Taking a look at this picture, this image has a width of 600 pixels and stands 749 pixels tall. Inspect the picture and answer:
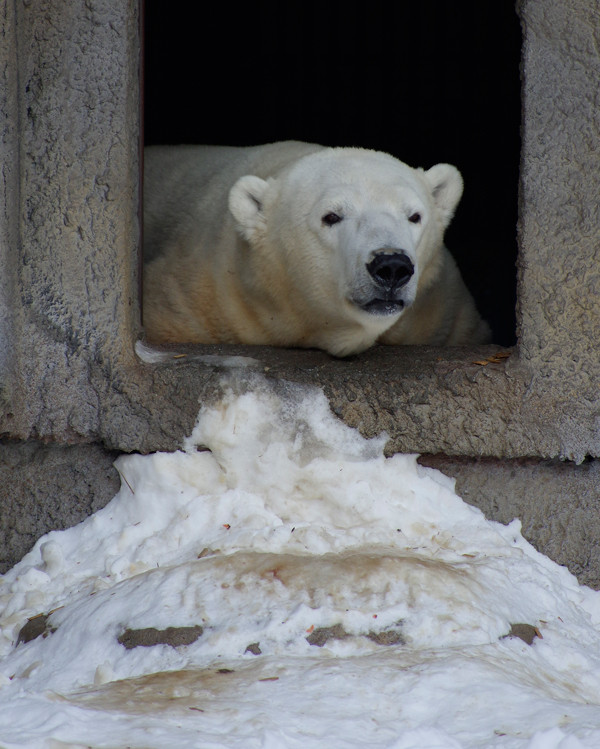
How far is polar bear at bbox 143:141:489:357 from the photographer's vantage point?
2.88m

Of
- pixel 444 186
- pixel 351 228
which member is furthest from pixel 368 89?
pixel 351 228

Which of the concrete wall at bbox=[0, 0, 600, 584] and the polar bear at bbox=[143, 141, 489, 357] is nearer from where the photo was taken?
the concrete wall at bbox=[0, 0, 600, 584]

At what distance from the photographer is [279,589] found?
230 centimetres

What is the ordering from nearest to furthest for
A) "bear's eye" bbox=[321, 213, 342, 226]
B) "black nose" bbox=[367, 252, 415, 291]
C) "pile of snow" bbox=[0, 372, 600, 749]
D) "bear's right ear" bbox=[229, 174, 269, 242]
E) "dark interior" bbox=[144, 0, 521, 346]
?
"pile of snow" bbox=[0, 372, 600, 749], "black nose" bbox=[367, 252, 415, 291], "bear's eye" bbox=[321, 213, 342, 226], "bear's right ear" bbox=[229, 174, 269, 242], "dark interior" bbox=[144, 0, 521, 346]

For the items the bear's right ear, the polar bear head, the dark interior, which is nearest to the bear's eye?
the polar bear head

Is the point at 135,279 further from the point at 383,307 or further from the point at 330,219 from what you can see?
the point at 383,307

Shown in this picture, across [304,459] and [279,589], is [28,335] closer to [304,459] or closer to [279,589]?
[304,459]

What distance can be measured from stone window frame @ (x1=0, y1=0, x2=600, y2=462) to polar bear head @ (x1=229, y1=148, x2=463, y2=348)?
10.3 inches

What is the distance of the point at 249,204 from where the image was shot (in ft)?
10.7

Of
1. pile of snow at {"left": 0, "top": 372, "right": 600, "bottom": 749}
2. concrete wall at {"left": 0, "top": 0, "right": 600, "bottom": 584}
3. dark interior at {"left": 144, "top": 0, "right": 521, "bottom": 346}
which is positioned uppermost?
dark interior at {"left": 144, "top": 0, "right": 521, "bottom": 346}

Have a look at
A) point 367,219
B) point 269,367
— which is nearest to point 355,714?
point 269,367

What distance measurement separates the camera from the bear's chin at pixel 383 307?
9.14ft

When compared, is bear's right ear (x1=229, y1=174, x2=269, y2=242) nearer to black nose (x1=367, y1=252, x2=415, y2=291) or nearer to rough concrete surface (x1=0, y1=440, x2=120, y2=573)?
black nose (x1=367, y1=252, x2=415, y2=291)

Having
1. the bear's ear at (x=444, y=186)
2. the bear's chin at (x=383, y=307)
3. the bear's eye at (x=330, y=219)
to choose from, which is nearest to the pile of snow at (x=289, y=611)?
the bear's chin at (x=383, y=307)
